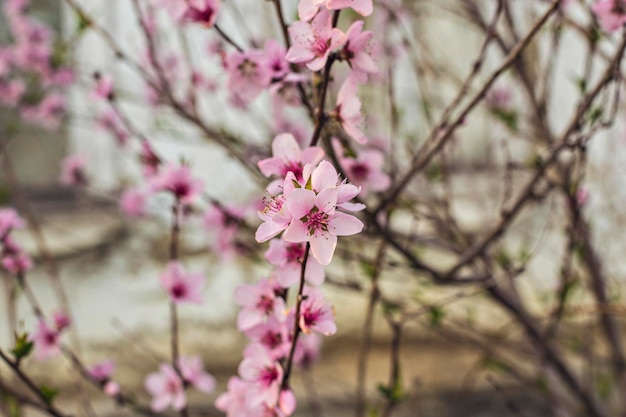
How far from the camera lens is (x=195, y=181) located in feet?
3.46

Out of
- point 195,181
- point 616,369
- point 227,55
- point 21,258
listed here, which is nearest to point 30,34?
point 21,258

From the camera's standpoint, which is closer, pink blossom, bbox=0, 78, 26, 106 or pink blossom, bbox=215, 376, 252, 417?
pink blossom, bbox=215, 376, 252, 417

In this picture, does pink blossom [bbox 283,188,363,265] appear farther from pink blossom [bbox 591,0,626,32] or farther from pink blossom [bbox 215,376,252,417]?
pink blossom [bbox 591,0,626,32]

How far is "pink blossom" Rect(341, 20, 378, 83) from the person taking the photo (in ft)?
2.41

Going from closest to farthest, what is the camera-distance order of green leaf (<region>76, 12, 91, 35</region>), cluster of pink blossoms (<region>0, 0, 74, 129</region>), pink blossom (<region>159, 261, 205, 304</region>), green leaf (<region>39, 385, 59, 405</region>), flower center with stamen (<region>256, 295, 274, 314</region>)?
flower center with stamen (<region>256, 295, 274, 314</region>), green leaf (<region>39, 385, 59, 405</region>), pink blossom (<region>159, 261, 205, 304</region>), green leaf (<region>76, 12, 91, 35</region>), cluster of pink blossoms (<region>0, 0, 74, 129</region>)

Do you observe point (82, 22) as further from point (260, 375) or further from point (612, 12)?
point (612, 12)

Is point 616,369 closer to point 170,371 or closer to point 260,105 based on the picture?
point 170,371

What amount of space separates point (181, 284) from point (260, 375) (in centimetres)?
35

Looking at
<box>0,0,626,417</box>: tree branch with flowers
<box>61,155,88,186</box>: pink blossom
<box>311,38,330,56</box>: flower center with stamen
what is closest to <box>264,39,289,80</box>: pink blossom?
<box>0,0,626,417</box>: tree branch with flowers

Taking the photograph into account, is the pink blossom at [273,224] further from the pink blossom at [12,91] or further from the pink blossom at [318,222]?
the pink blossom at [12,91]

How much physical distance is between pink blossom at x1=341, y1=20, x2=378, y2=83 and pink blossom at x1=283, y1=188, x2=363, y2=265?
0.22 meters

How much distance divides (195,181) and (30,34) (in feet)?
4.02

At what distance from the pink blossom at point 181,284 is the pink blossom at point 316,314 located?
359 millimetres

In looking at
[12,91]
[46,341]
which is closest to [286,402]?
[46,341]
